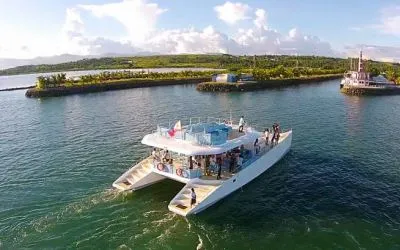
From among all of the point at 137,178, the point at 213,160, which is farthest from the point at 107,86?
the point at 213,160

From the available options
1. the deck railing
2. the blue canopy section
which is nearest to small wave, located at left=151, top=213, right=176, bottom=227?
the deck railing

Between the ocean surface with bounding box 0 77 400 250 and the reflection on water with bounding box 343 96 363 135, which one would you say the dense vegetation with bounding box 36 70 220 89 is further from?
the reflection on water with bounding box 343 96 363 135

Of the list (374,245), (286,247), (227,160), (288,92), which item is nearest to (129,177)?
(227,160)

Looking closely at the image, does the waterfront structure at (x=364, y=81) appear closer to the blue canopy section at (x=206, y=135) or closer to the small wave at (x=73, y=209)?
the blue canopy section at (x=206, y=135)

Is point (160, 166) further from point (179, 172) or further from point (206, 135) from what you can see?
point (206, 135)

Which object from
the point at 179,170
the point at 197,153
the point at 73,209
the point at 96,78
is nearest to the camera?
the point at 73,209

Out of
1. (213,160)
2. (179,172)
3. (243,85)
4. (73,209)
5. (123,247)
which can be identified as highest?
(243,85)

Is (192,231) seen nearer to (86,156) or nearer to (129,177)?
(129,177)
